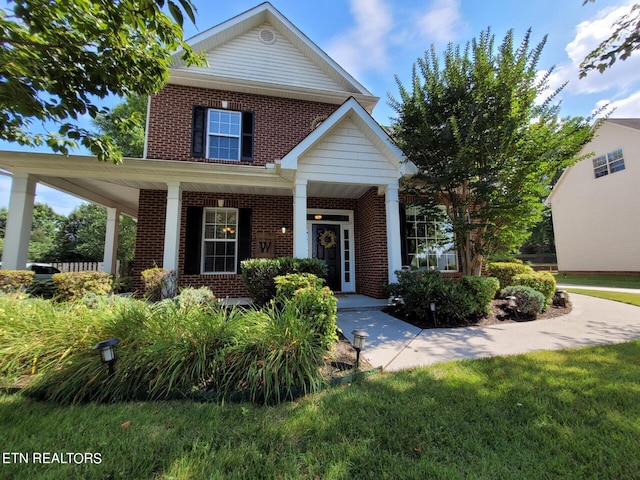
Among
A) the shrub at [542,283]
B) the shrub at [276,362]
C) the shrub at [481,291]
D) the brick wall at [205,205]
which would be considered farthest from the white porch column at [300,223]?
the shrub at [542,283]

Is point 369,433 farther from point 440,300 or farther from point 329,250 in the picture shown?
point 329,250

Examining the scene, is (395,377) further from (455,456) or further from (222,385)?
(222,385)

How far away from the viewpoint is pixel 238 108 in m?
8.36

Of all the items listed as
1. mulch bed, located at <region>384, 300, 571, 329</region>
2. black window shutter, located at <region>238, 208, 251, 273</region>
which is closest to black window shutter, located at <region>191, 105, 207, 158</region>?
black window shutter, located at <region>238, 208, 251, 273</region>

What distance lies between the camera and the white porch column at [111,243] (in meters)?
9.37

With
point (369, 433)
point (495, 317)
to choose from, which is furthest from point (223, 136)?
point (495, 317)

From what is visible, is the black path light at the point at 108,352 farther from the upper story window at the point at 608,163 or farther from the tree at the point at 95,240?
the upper story window at the point at 608,163

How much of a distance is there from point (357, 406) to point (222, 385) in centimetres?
136

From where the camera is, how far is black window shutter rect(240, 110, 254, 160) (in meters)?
8.23

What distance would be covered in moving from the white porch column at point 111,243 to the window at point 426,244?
10.0m

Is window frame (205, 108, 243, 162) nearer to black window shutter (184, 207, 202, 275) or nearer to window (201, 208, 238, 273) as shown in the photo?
window (201, 208, 238, 273)

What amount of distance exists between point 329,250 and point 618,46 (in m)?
6.78

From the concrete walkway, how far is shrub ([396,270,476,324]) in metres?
0.39

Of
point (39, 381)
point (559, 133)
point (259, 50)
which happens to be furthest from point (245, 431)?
point (259, 50)
